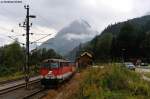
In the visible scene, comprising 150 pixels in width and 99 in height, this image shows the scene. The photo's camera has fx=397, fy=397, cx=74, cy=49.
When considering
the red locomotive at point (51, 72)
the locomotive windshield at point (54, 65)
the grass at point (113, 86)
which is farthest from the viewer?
the locomotive windshield at point (54, 65)

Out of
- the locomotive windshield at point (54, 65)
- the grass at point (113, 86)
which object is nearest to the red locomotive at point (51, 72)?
the locomotive windshield at point (54, 65)

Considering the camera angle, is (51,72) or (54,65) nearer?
(51,72)

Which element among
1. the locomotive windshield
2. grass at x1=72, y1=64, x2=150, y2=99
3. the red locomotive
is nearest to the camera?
grass at x1=72, y1=64, x2=150, y2=99

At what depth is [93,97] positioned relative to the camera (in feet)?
55.9

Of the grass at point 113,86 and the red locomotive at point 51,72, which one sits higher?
the red locomotive at point 51,72

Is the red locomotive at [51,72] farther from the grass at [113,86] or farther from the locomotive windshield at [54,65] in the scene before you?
the grass at [113,86]

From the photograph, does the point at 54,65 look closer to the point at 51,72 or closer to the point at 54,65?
the point at 54,65

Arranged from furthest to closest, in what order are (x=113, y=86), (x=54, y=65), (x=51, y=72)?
(x=54, y=65) → (x=51, y=72) → (x=113, y=86)

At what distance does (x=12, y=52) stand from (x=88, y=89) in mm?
135800

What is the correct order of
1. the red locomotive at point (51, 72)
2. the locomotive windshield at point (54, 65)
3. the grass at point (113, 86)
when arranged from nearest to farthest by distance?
the grass at point (113, 86) → the red locomotive at point (51, 72) → the locomotive windshield at point (54, 65)

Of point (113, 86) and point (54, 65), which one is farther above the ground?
point (54, 65)

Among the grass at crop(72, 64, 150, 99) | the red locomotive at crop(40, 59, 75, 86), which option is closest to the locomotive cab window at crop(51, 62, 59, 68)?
the red locomotive at crop(40, 59, 75, 86)

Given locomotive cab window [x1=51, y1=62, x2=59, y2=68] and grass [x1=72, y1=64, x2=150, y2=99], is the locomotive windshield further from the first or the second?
grass [x1=72, y1=64, x2=150, y2=99]

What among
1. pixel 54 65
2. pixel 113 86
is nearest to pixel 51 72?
pixel 54 65
